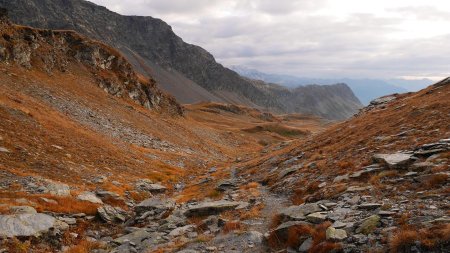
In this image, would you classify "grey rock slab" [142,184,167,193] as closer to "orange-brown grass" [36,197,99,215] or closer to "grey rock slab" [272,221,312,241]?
"orange-brown grass" [36,197,99,215]

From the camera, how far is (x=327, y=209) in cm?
1820

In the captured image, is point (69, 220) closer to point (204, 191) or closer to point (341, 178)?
point (204, 191)

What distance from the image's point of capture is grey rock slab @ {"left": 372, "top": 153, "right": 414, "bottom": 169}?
21.3 m

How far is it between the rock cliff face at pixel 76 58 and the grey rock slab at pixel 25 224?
50.1 m

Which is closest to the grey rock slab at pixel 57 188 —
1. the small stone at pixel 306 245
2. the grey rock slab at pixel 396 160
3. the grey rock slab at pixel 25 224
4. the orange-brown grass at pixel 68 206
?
the orange-brown grass at pixel 68 206

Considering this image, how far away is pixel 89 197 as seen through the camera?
2630 cm

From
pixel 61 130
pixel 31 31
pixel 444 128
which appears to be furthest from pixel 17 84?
pixel 444 128

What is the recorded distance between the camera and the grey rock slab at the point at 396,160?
21297 mm

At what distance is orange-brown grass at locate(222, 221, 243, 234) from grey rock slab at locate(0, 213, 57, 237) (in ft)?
30.9

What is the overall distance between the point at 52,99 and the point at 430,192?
52238 millimetres

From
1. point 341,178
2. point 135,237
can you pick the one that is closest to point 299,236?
point 341,178

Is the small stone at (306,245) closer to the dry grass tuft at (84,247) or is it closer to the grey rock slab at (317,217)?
the grey rock slab at (317,217)

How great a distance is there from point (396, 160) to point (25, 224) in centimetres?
2128

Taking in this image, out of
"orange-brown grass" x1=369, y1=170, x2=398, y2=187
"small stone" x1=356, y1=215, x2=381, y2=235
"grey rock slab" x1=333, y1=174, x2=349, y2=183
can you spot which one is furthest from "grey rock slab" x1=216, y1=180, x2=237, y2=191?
"small stone" x1=356, y1=215, x2=381, y2=235
